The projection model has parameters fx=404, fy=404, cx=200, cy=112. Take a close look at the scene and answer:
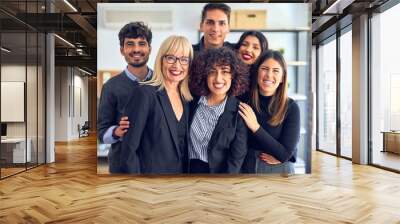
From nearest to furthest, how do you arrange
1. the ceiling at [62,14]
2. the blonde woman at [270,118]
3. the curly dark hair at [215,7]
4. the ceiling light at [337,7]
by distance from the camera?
the blonde woman at [270,118] < the curly dark hair at [215,7] < the ceiling at [62,14] < the ceiling light at [337,7]

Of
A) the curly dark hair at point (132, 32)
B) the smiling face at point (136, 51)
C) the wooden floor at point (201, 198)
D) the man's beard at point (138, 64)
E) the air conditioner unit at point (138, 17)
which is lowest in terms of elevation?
the wooden floor at point (201, 198)

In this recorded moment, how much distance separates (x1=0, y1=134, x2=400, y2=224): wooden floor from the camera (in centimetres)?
414

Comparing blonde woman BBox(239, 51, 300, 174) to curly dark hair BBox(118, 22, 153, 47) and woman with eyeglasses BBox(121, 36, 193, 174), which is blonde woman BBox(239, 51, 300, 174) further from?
curly dark hair BBox(118, 22, 153, 47)

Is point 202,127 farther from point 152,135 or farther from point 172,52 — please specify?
point 172,52

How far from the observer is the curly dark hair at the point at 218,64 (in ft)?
21.6

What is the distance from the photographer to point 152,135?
6.45m

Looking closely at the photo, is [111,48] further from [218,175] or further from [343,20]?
[343,20]

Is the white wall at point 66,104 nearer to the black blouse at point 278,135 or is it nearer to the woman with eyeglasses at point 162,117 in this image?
the woman with eyeglasses at point 162,117

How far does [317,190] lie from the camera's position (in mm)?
5590

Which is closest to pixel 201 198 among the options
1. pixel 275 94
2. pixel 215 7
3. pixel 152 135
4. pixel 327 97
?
pixel 152 135

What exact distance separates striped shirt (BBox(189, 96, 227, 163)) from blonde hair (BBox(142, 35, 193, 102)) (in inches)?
11.2

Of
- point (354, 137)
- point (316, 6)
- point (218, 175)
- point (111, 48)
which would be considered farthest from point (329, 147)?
point (111, 48)

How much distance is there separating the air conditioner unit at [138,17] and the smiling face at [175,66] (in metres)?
0.50

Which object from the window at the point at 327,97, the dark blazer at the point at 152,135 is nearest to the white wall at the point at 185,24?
the dark blazer at the point at 152,135
